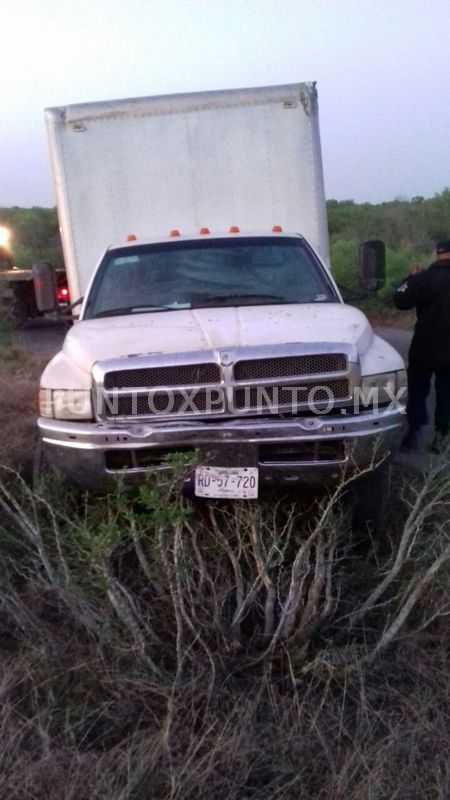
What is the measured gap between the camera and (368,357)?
4.68 metres

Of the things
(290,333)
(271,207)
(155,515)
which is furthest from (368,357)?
(271,207)

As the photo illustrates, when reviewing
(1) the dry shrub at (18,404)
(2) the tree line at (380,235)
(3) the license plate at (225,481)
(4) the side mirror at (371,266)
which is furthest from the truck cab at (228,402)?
(2) the tree line at (380,235)

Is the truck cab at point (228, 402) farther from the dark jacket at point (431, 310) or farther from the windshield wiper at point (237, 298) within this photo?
the dark jacket at point (431, 310)

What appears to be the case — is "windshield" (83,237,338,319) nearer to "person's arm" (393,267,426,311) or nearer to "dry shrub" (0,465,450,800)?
"person's arm" (393,267,426,311)

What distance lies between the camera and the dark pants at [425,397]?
714cm

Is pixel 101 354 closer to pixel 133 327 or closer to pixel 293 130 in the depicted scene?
pixel 133 327

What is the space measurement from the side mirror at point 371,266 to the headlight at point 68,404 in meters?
3.02

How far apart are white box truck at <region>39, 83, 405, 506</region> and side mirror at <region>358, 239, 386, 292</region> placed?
0.68 m

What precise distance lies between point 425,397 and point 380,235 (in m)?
19.2

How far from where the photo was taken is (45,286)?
6.88 metres

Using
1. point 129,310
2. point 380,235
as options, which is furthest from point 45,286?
point 380,235

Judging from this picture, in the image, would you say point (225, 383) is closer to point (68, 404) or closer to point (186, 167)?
point (68, 404)

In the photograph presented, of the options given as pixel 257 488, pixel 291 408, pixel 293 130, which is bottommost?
pixel 257 488

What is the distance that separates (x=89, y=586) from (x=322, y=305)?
2.35 meters
